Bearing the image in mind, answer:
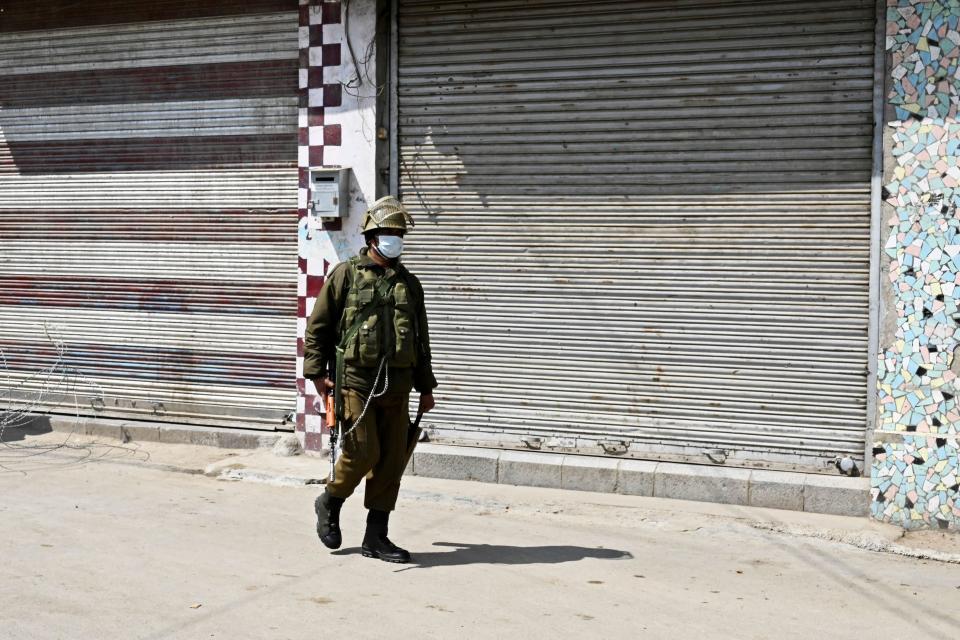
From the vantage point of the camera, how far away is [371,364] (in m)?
6.42

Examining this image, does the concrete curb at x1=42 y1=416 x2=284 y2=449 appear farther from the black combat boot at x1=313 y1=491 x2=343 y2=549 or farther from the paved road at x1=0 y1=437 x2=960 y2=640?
the black combat boot at x1=313 y1=491 x2=343 y2=549

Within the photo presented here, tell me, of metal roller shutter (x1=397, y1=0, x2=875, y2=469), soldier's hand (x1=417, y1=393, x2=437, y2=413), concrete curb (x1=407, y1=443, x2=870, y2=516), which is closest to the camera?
soldier's hand (x1=417, y1=393, x2=437, y2=413)

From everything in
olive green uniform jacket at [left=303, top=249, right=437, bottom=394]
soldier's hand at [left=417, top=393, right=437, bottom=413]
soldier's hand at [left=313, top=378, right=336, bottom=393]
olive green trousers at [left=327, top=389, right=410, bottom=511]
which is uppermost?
olive green uniform jacket at [left=303, top=249, right=437, bottom=394]

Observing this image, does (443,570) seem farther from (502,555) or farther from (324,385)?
(324,385)

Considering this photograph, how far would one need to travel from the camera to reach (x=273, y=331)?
9758 mm

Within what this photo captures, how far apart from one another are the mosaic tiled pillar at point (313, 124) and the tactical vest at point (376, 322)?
2.87 meters

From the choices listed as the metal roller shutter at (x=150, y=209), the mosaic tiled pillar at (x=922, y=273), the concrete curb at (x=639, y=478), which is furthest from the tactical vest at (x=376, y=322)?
the mosaic tiled pillar at (x=922, y=273)

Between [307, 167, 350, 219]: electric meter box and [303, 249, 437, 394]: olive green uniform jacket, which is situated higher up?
[307, 167, 350, 219]: electric meter box

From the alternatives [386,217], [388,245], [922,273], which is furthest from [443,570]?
[922,273]

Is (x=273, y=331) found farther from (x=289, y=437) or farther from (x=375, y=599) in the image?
(x=375, y=599)

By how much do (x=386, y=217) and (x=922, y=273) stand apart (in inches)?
144

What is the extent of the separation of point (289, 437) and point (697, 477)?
3.51 metres

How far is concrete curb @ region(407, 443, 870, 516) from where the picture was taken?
7.74 metres

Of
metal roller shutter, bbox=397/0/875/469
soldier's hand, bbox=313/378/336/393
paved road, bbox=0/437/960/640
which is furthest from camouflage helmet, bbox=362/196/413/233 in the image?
metal roller shutter, bbox=397/0/875/469
